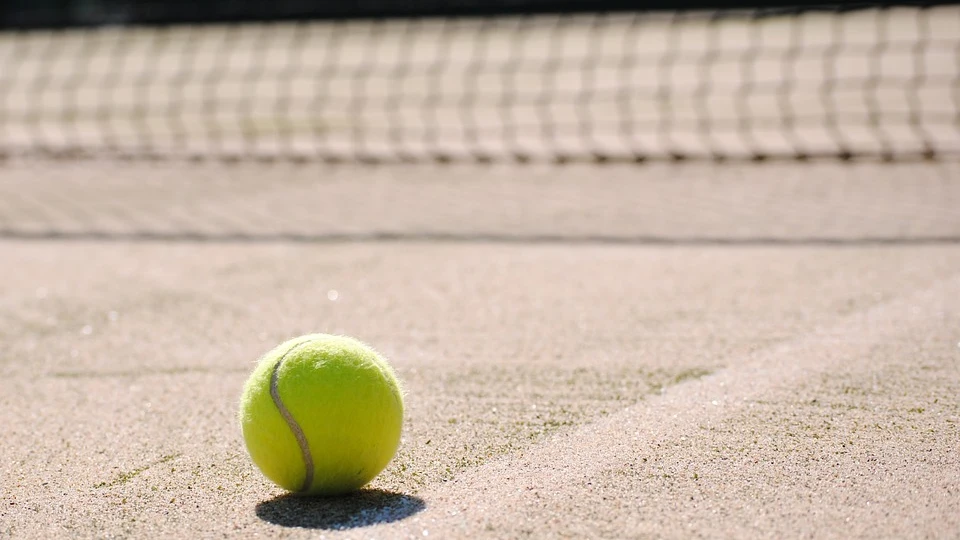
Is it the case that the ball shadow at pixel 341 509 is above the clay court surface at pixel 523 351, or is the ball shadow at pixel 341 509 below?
above

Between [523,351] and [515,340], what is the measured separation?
169mm

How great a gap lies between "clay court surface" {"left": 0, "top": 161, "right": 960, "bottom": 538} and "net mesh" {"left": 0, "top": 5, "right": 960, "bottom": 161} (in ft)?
8.59

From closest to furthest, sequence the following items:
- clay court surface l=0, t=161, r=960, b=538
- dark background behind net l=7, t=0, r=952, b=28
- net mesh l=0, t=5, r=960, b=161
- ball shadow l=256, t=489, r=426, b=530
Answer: ball shadow l=256, t=489, r=426, b=530 → clay court surface l=0, t=161, r=960, b=538 → dark background behind net l=7, t=0, r=952, b=28 → net mesh l=0, t=5, r=960, b=161

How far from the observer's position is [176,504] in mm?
2824

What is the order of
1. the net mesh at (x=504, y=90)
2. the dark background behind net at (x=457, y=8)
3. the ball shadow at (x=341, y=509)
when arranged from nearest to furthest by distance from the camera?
the ball shadow at (x=341, y=509)
the dark background behind net at (x=457, y=8)
the net mesh at (x=504, y=90)

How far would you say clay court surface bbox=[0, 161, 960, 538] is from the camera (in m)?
2.76

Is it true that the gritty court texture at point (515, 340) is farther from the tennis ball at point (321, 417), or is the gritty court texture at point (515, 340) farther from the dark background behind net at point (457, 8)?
the dark background behind net at point (457, 8)

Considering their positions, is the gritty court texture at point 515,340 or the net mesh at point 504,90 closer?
the gritty court texture at point 515,340

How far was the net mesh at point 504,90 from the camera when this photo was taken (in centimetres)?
1079

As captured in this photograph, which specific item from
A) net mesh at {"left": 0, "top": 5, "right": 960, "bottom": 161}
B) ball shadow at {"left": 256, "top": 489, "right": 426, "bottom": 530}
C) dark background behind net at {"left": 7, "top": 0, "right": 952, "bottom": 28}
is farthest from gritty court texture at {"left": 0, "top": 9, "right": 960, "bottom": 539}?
net mesh at {"left": 0, "top": 5, "right": 960, "bottom": 161}

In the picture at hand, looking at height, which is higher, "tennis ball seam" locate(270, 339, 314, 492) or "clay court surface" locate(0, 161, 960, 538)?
"tennis ball seam" locate(270, 339, 314, 492)

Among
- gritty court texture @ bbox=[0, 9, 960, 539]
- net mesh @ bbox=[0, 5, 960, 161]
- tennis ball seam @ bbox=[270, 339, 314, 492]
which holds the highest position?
tennis ball seam @ bbox=[270, 339, 314, 492]

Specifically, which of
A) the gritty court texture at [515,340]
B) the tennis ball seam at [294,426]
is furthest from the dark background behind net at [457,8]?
the tennis ball seam at [294,426]

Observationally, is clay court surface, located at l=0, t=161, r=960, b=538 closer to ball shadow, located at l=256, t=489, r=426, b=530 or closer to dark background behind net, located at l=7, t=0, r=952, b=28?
ball shadow, located at l=256, t=489, r=426, b=530
